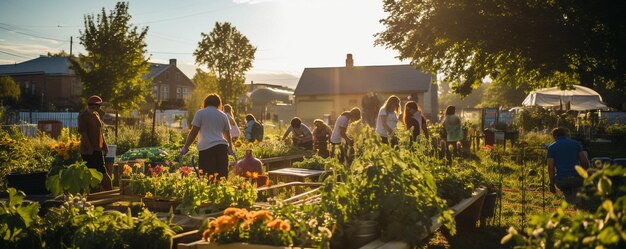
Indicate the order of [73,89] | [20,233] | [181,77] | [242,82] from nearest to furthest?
1. [20,233]
2. [242,82]
3. [73,89]
4. [181,77]

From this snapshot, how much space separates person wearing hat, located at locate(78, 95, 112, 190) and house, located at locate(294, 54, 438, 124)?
117 ft

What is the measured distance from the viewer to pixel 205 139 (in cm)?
716

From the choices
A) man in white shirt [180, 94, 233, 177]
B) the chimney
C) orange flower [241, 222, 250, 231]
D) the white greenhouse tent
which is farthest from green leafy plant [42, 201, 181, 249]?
the chimney

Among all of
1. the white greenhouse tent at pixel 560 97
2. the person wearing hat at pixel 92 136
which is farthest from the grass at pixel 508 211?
the white greenhouse tent at pixel 560 97

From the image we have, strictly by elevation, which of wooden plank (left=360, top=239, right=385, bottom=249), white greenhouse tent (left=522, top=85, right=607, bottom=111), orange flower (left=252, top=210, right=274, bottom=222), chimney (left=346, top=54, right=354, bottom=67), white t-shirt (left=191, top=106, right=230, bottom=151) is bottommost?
wooden plank (left=360, top=239, right=385, bottom=249)

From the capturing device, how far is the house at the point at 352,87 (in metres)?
44.2

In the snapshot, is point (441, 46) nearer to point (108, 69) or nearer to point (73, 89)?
point (108, 69)

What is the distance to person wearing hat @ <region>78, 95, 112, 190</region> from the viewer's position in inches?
309

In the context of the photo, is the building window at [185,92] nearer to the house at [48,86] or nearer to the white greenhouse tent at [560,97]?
the house at [48,86]

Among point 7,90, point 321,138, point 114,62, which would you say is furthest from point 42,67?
point 321,138

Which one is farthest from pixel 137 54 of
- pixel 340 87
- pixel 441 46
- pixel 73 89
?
pixel 73 89

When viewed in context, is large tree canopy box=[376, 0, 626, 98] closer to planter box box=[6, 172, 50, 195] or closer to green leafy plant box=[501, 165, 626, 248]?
planter box box=[6, 172, 50, 195]

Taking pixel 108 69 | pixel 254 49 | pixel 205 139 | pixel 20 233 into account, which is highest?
pixel 254 49

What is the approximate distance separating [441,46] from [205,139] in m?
9.99
